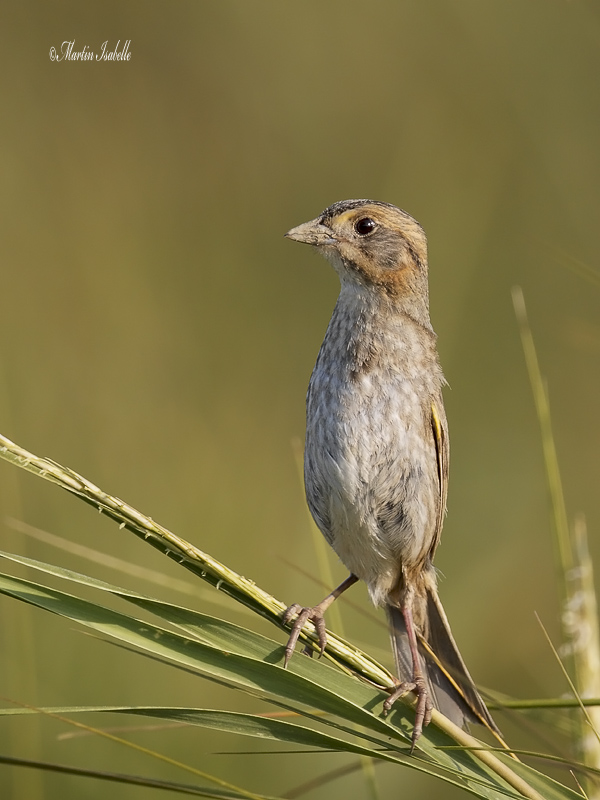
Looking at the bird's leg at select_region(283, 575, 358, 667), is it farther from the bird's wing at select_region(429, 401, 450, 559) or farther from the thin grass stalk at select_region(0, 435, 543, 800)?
the bird's wing at select_region(429, 401, 450, 559)

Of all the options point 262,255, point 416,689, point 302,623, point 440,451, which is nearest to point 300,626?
point 302,623

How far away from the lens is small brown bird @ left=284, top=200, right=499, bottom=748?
10.7 feet

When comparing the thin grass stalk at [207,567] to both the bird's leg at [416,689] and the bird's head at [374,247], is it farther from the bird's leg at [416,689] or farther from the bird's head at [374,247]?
the bird's head at [374,247]

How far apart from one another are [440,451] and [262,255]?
321 centimetres

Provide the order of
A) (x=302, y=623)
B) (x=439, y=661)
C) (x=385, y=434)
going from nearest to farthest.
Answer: (x=302, y=623) < (x=439, y=661) < (x=385, y=434)

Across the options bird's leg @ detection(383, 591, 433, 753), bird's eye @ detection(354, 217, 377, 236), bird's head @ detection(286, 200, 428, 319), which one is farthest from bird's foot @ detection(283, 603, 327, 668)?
bird's eye @ detection(354, 217, 377, 236)

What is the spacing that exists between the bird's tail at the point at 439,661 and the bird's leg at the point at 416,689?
48 mm

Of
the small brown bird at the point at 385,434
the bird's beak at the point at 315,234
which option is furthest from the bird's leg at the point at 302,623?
the bird's beak at the point at 315,234

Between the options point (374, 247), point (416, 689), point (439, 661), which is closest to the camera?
point (416, 689)

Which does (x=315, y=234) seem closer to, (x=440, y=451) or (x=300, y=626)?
(x=440, y=451)

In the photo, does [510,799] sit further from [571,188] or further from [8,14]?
[8,14]

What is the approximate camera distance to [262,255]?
20.8 ft

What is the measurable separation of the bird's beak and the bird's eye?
11 cm

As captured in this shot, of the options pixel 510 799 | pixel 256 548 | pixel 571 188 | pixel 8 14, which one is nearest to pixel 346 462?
pixel 510 799
